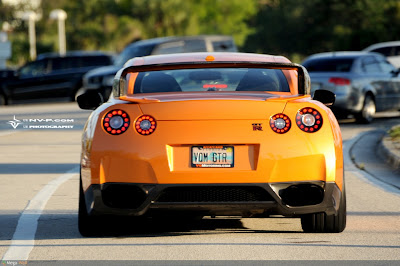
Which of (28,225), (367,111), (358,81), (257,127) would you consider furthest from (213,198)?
(367,111)

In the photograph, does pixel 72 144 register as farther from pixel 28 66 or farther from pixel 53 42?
pixel 53 42

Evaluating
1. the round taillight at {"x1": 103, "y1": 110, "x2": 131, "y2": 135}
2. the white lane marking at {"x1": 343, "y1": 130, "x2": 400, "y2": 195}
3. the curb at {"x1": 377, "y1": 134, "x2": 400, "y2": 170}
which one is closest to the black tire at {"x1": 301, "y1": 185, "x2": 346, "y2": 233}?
the round taillight at {"x1": 103, "y1": 110, "x2": 131, "y2": 135}

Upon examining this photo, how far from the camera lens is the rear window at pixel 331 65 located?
2059 cm

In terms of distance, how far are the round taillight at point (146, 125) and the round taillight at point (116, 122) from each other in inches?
3.4

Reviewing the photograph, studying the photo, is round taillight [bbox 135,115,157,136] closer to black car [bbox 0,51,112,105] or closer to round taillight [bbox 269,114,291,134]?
round taillight [bbox 269,114,291,134]

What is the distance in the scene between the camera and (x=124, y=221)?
8133 millimetres

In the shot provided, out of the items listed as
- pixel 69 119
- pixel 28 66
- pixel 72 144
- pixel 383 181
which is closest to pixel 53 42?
pixel 28 66

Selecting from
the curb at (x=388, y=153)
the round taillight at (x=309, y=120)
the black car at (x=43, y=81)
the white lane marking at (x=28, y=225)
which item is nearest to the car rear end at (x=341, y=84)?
the curb at (x=388, y=153)

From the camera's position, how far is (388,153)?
1380 centimetres

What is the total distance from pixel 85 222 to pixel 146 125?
3.28 feet

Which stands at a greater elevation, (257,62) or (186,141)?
(257,62)

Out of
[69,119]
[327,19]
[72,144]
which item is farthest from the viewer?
[327,19]

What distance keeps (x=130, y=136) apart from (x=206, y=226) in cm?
143

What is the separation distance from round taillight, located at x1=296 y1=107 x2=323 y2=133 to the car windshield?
748 millimetres
